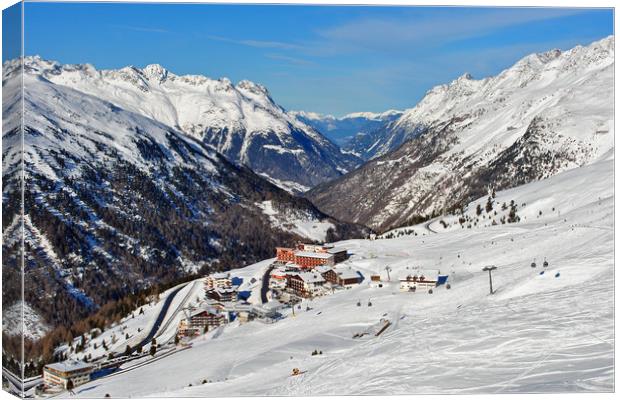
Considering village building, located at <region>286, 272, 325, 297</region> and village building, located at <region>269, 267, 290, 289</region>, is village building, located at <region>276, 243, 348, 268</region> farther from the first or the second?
village building, located at <region>286, 272, 325, 297</region>

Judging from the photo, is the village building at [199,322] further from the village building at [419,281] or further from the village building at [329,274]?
the village building at [329,274]

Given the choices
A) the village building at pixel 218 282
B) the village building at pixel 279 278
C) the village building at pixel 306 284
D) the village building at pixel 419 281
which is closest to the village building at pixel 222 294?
the village building at pixel 218 282

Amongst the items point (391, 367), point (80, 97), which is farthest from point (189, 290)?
point (80, 97)

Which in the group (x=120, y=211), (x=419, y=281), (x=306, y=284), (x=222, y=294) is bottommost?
(x=222, y=294)

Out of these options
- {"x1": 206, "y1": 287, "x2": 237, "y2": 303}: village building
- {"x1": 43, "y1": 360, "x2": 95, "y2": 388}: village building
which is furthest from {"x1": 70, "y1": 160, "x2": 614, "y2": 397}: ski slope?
{"x1": 206, "y1": 287, "x2": 237, "y2": 303}: village building

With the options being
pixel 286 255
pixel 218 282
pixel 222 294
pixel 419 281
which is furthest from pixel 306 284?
pixel 286 255

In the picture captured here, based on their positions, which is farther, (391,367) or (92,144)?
(92,144)

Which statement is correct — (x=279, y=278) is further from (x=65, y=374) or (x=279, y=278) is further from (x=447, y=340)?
(x=65, y=374)

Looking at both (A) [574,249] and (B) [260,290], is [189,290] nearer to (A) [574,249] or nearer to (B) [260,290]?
(B) [260,290]
